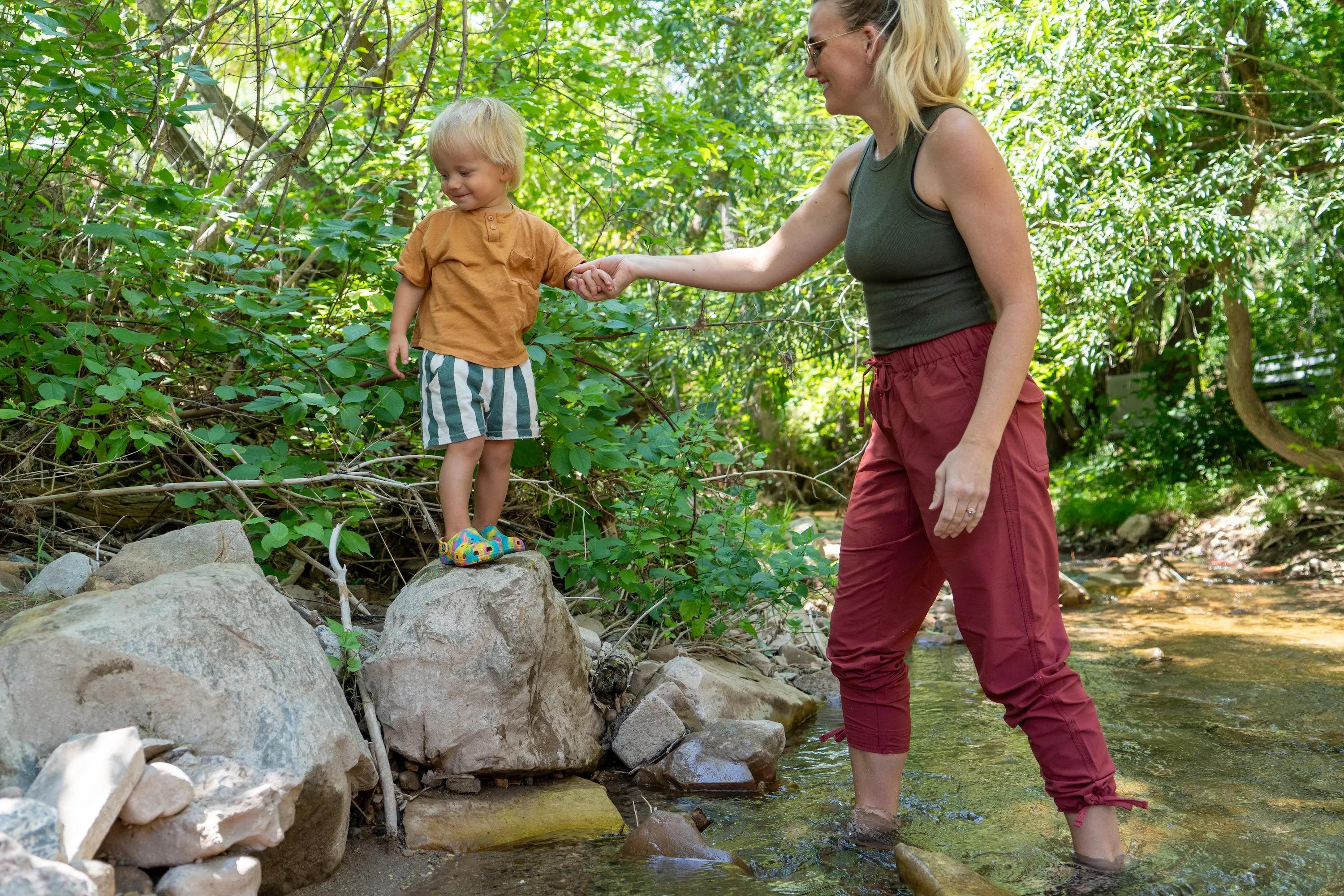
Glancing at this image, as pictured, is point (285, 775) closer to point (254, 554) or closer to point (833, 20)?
point (254, 554)

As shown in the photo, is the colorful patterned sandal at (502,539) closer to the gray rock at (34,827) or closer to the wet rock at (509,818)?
the wet rock at (509,818)

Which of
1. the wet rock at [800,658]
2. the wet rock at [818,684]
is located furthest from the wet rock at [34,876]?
the wet rock at [800,658]

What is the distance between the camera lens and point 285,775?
83.0 inches

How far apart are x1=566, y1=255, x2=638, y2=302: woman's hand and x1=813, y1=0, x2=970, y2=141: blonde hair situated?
945mm

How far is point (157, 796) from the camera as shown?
6.17 feet

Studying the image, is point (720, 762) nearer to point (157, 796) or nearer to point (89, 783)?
point (157, 796)

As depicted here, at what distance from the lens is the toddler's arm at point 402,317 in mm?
3092

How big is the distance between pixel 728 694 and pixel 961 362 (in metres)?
1.75

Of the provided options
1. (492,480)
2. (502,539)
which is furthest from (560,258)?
(502,539)

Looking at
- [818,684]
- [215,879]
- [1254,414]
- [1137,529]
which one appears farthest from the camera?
[1137,529]

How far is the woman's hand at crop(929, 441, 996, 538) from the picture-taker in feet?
6.64

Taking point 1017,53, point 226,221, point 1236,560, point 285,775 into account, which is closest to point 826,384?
point 1236,560

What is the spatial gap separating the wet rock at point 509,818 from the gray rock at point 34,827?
3.07 feet

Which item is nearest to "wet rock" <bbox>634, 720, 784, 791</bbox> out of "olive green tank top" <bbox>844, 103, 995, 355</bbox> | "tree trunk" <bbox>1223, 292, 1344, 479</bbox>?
"olive green tank top" <bbox>844, 103, 995, 355</bbox>
